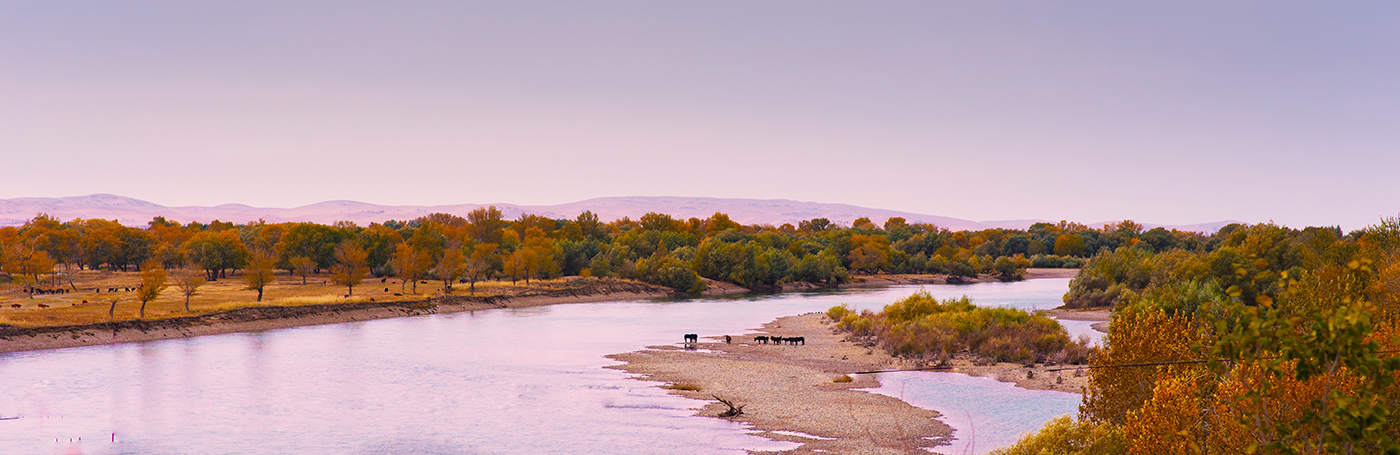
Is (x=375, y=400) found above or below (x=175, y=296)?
below

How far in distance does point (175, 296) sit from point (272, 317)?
15783mm

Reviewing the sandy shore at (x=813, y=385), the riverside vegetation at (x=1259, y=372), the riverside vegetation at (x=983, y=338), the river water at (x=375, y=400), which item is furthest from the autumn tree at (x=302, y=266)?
the riverside vegetation at (x=1259, y=372)

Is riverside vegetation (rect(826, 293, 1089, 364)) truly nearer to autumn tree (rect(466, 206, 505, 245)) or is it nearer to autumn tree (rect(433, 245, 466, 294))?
autumn tree (rect(433, 245, 466, 294))

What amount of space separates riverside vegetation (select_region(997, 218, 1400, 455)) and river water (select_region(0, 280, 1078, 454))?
654 cm

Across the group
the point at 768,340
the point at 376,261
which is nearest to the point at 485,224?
the point at 376,261

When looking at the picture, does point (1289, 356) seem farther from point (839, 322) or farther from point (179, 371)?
point (839, 322)

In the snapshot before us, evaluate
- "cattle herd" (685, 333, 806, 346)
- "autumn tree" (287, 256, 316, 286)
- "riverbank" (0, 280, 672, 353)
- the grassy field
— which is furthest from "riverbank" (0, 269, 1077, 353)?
"cattle herd" (685, 333, 806, 346)

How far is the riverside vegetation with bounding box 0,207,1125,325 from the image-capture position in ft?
271

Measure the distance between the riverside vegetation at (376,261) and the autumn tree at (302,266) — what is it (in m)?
0.25

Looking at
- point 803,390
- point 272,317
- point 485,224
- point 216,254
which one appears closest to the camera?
point 803,390

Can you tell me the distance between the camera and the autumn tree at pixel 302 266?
103 m

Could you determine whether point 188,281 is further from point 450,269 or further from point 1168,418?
point 1168,418

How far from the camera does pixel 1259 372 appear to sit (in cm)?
1116

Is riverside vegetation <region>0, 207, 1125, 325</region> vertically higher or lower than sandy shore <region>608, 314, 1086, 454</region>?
higher
